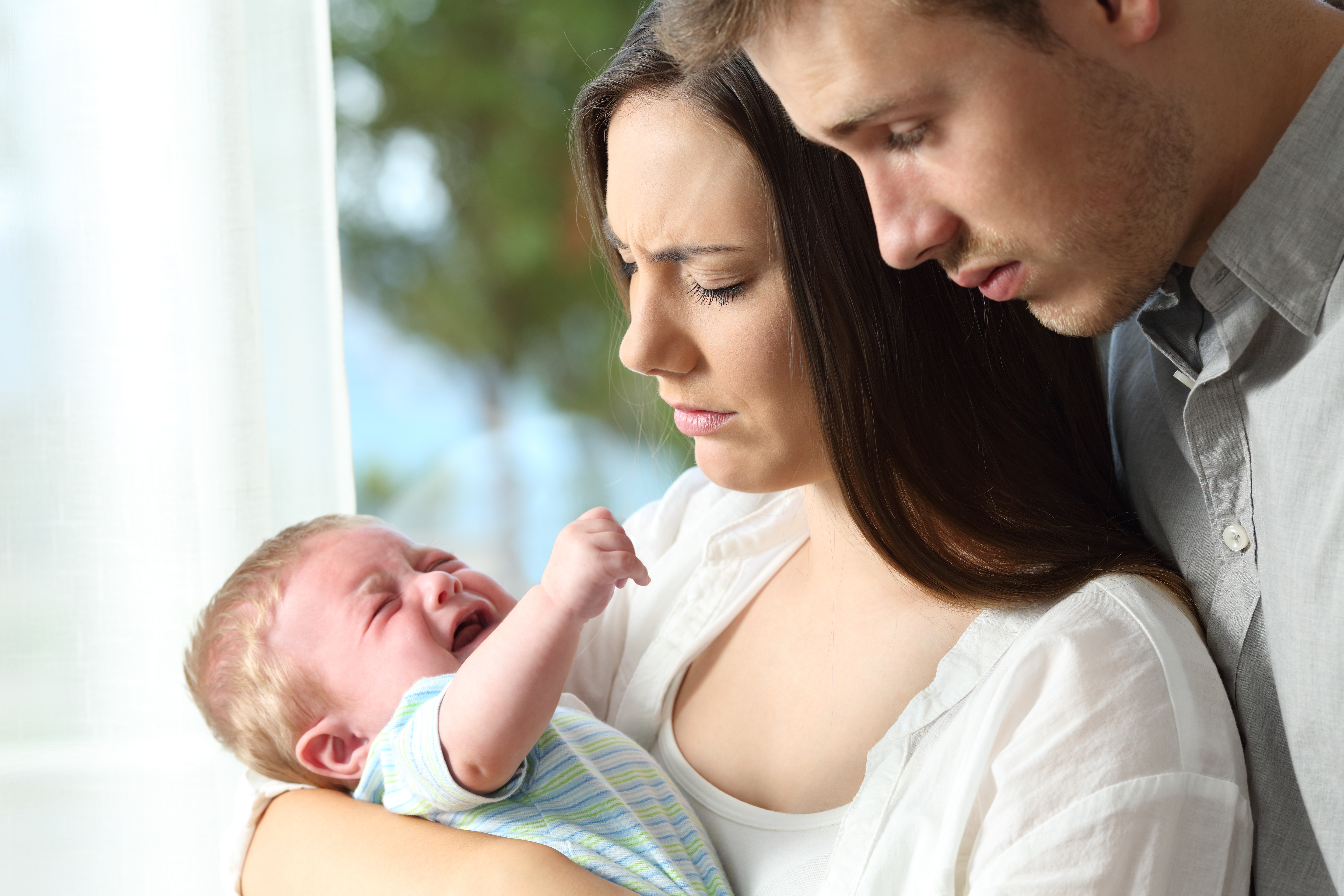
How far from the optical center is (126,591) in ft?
5.36

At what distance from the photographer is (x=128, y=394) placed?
1.62m

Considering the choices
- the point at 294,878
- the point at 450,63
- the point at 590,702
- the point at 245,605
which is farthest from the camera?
the point at 450,63

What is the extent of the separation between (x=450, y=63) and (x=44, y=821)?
334 centimetres

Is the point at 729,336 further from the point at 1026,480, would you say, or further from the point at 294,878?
the point at 294,878

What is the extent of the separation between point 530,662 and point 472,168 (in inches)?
131

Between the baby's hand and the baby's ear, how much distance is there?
0.43 m

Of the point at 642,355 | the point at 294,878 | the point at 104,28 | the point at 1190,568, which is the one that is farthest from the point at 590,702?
the point at 104,28

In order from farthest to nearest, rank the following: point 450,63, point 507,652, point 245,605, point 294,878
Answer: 1. point 450,63
2. point 245,605
3. point 294,878
4. point 507,652

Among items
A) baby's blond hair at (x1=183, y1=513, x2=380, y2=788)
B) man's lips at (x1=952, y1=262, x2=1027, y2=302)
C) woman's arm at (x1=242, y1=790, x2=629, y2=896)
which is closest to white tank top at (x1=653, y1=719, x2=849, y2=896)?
woman's arm at (x1=242, y1=790, x2=629, y2=896)

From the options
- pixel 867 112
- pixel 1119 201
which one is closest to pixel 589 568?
pixel 867 112

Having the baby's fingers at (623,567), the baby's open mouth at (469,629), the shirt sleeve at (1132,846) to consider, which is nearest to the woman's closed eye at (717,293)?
the baby's fingers at (623,567)

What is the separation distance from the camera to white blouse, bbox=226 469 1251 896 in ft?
3.49

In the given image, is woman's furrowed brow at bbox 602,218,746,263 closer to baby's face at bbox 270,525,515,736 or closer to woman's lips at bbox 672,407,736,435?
woman's lips at bbox 672,407,736,435

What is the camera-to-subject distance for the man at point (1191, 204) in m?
1.02
